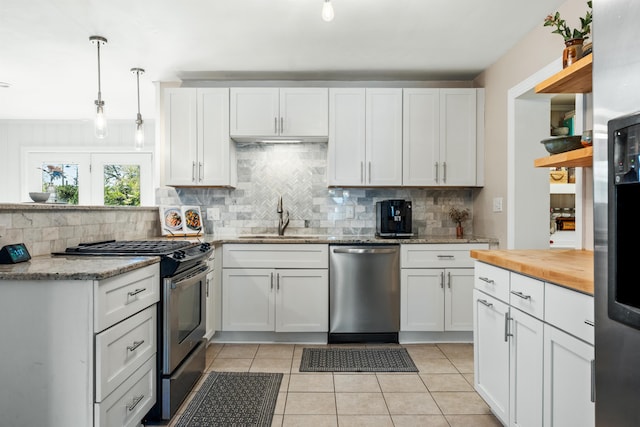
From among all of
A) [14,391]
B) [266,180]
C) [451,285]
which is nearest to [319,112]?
[266,180]

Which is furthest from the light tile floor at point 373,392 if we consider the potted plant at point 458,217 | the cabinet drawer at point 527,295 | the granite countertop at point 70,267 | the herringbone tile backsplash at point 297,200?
the herringbone tile backsplash at point 297,200

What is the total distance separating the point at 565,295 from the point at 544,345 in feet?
0.80

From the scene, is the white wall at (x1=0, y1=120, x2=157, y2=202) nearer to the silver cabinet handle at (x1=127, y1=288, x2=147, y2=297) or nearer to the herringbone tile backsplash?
the herringbone tile backsplash

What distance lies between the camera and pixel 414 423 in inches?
82.9

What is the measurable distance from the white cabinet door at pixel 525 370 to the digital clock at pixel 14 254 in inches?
87.6

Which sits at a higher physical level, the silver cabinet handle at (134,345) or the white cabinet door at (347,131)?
the white cabinet door at (347,131)

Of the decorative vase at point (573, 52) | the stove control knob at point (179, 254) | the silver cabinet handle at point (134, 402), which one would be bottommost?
the silver cabinet handle at point (134, 402)

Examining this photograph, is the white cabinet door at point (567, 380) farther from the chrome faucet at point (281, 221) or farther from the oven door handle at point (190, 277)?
the chrome faucet at point (281, 221)

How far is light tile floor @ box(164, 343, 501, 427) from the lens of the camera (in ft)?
7.04

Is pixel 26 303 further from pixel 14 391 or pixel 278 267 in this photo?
pixel 278 267

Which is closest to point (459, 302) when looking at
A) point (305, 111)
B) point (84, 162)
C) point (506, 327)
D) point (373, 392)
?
point (373, 392)

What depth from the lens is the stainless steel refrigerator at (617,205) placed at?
3.02 feet

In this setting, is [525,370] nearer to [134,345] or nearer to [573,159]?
[573,159]

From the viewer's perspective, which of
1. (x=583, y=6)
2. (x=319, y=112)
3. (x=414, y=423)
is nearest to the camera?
(x=414, y=423)
